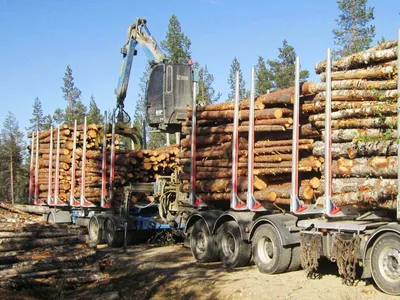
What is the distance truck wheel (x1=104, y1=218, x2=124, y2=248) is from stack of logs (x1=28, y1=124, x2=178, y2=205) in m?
0.87

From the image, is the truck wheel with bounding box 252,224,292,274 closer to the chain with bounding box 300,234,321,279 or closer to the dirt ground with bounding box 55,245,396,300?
the dirt ground with bounding box 55,245,396,300

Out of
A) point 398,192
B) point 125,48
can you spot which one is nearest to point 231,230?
point 398,192

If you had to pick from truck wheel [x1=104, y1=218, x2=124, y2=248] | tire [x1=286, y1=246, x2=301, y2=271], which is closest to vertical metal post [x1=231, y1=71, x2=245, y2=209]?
tire [x1=286, y1=246, x2=301, y2=271]

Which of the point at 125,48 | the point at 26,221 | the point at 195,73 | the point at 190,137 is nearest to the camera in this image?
the point at 190,137

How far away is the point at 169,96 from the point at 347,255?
828 centimetres

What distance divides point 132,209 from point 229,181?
17.4 ft

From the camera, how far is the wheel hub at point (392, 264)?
7.47 metres

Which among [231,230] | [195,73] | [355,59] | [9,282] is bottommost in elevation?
[9,282]

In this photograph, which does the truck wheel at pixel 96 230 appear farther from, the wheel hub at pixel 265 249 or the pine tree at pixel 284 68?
the pine tree at pixel 284 68

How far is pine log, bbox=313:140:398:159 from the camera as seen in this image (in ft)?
26.0

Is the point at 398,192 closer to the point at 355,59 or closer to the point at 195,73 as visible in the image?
the point at 355,59

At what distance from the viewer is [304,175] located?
9.85m

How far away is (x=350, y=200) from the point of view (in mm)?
8305

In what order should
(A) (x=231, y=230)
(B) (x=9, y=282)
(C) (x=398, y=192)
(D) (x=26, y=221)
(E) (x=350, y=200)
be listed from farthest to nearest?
(D) (x=26, y=221) → (A) (x=231, y=230) → (B) (x=9, y=282) → (E) (x=350, y=200) → (C) (x=398, y=192)
